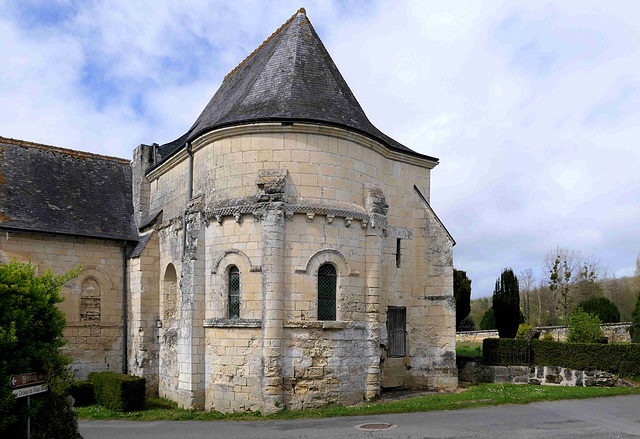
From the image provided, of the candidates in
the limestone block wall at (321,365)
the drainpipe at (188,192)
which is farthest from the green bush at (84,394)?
the limestone block wall at (321,365)

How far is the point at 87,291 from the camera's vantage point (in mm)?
17734

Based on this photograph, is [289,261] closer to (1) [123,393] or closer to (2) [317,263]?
(2) [317,263]

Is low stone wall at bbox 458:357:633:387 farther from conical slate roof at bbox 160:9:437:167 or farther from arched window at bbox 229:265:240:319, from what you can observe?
arched window at bbox 229:265:240:319

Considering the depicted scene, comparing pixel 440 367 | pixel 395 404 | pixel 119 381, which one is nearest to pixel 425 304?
pixel 440 367

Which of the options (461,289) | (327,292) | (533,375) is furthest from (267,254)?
(461,289)

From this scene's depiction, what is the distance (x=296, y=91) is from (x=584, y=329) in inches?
499

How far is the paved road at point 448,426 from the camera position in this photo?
975 cm

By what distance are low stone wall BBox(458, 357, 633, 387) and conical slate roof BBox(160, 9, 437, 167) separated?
24.7 feet

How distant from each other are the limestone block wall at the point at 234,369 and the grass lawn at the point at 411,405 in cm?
39

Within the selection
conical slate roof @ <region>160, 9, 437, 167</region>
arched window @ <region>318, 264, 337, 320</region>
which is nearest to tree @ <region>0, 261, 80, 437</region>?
arched window @ <region>318, 264, 337, 320</region>

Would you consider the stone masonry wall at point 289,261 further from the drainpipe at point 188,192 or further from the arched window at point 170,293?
the arched window at point 170,293

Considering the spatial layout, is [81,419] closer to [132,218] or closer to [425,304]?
[132,218]

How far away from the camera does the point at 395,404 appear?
1273 cm

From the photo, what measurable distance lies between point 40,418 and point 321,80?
1090 centimetres
